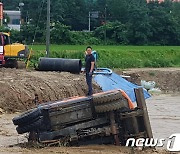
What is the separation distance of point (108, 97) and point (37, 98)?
10.1 metres

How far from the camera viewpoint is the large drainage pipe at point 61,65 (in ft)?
99.5

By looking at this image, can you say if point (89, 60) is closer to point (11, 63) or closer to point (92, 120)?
point (92, 120)

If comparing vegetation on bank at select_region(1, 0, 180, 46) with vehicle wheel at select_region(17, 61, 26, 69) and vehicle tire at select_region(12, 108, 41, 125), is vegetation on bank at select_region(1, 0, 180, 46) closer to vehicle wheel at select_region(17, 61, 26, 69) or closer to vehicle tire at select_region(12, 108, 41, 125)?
vehicle wheel at select_region(17, 61, 26, 69)

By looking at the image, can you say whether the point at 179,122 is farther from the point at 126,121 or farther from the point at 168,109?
the point at 126,121

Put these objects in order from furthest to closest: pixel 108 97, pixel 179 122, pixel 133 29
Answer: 1. pixel 133 29
2. pixel 179 122
3. pixel 108 97

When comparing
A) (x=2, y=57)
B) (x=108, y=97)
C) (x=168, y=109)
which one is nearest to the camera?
(x=108, y=97)

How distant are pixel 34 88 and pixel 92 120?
1033cm

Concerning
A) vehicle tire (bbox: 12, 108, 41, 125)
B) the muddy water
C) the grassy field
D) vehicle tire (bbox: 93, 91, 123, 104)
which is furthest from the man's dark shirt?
the grassy field

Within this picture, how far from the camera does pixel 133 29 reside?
79.2 metres

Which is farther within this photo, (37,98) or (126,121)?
(37,98)

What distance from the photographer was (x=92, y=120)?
14211mm

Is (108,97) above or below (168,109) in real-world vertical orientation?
above

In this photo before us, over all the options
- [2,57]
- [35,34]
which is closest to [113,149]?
[2,57]

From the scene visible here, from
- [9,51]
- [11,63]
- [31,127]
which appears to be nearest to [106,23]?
[11,63]
